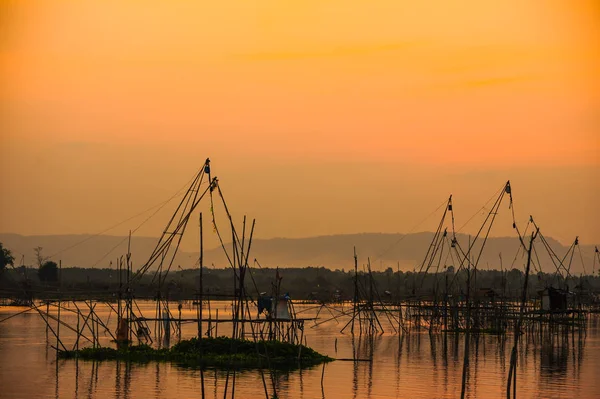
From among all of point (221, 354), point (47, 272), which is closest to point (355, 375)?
point (221, 354)

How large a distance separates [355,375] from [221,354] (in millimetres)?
4618

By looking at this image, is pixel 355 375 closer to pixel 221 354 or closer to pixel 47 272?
pixel 221 354

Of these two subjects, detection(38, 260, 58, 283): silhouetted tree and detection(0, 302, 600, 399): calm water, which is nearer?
detection(0, 302, 600, 399): calm water

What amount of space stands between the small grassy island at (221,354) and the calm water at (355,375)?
A: 48 centimetres

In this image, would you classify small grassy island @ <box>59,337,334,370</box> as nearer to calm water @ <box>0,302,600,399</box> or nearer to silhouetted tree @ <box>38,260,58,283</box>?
calm water @ <box>0,302,600,399</box>

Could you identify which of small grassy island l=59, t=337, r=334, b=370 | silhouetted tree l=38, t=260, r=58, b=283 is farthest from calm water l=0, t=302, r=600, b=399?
silhouetted tree l=38, t=260, r=58, b=283

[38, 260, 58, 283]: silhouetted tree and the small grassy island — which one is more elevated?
[38, 260, 58, 283]: silhouetted tree

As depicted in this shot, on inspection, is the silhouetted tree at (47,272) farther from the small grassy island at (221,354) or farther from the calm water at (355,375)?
the small grassy island at (221,354)

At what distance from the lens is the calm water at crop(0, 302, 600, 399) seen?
3256 cm

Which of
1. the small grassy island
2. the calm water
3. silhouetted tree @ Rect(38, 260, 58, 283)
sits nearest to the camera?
the calm water

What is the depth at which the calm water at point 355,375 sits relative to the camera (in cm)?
3256

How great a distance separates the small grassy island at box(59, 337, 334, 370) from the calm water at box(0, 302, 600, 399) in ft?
1.57

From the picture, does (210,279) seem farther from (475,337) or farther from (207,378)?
(207,378)

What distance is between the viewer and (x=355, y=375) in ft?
122
